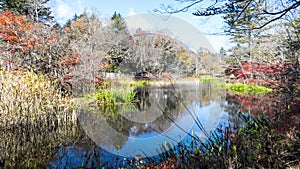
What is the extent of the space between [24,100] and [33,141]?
0.76 m

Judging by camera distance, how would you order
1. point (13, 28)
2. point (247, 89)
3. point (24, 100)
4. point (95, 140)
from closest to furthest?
point (24, 100)
point (95, 140)
point (13, 28)
point (247, 89)

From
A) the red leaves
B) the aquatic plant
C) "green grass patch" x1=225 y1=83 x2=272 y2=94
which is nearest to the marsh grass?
the aquatic plant

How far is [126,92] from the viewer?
23.6ft

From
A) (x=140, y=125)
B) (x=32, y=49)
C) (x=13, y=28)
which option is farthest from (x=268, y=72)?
(x=13, y=28)

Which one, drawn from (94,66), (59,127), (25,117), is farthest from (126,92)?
(25,117)

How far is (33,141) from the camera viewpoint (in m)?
3.00

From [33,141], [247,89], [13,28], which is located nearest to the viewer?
[33,141]

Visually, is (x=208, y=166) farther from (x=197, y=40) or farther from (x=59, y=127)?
(x=59, y=127)

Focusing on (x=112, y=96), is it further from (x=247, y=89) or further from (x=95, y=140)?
(x=247, y=89)

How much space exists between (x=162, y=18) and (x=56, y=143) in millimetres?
2551

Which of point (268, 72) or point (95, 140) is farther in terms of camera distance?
point (268, 72)

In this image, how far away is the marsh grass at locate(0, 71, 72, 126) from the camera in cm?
316

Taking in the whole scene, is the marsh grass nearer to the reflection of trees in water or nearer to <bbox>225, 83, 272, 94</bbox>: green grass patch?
the reflection of trees in water

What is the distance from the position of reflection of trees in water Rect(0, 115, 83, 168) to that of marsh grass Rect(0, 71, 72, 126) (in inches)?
5.1
